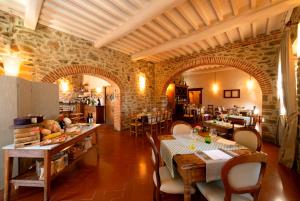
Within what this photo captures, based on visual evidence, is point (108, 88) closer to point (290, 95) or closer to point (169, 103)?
point (169, 103)

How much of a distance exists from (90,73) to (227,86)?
8.70 meters

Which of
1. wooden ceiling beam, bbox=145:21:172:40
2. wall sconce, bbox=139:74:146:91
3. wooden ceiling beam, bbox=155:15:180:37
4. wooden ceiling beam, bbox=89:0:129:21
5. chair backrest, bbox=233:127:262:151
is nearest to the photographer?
chair backrest, bbox=233:127:262:151

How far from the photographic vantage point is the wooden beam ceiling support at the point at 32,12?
9.45 feet

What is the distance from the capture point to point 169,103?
8.91 metres

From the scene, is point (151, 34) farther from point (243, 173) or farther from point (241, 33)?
point (243, 173)

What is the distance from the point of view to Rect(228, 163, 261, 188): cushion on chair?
4.54 feet

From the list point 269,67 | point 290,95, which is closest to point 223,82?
point 269,67

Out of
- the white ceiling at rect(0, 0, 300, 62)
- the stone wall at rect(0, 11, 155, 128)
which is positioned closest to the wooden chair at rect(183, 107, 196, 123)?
the stone wall at rect(0, 11, 155, 128)

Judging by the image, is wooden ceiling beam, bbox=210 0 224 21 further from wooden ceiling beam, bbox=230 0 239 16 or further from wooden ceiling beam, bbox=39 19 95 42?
wooden ceiling beam, bbox=39 19 95 42

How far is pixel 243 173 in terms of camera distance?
4.65ft

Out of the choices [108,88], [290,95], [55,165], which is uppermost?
[108,88]

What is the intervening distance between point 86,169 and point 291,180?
391 cm

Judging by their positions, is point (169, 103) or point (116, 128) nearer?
point (116, 128)

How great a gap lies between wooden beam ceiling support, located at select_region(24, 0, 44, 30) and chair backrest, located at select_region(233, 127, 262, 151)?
4354 mm
